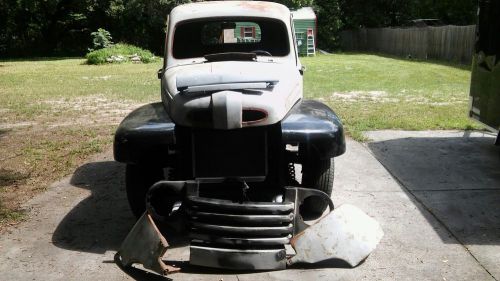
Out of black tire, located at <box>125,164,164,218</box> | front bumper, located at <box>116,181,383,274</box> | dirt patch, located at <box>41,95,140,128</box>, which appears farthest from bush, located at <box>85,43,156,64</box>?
front bumper, located at <box>116,181,383,274</box>

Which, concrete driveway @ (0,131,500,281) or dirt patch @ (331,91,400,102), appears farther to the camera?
dirt patch @ (331,91,400,102)

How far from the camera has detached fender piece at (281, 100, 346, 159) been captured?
14.0 feet

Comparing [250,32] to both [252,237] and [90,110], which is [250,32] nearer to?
[90,110]

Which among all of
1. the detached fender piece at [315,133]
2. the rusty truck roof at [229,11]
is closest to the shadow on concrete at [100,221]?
the detached fender piece at [315,133]

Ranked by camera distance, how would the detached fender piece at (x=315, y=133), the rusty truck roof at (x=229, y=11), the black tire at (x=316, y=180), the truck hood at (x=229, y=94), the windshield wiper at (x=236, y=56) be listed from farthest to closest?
the rusty truck roof at (x=229, y=11), the windshield wiper at (x=236, y=56), the black tire at (x=316, y=180), the detached fender piece at (x=315, y=133), the truck hood at (x=229, y=94)

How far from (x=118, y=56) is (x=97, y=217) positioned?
22418 mm

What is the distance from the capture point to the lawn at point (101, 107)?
23.4 feet

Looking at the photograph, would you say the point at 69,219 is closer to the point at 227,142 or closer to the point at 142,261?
the point at 142,261

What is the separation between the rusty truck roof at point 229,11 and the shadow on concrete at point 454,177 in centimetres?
240

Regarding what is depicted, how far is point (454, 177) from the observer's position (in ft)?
20.4

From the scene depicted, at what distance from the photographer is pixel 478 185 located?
19.4 feet

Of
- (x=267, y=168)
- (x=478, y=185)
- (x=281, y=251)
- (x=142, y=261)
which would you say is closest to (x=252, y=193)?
(x=267, y=168)

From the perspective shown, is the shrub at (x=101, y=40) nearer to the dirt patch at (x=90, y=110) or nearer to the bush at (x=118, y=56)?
the bush at (x=118, y=56)

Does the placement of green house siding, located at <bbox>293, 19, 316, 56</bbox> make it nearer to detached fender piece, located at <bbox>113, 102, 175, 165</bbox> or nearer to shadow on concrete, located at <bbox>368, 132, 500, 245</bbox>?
shadow on concrete, located at <bbox>368, 132, 500, 245</bbox>
